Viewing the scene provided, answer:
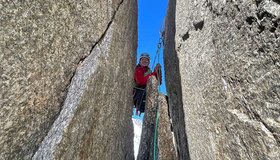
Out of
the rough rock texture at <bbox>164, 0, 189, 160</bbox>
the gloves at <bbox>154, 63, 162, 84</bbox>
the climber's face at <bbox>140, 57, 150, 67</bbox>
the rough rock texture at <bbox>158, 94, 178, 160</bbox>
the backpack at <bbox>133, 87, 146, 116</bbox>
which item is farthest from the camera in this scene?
the climber's face at <bbox>140, 57, 150, 67</bbox>

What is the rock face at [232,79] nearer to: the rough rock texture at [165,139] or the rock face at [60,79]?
the rough rock texture at [165,139]

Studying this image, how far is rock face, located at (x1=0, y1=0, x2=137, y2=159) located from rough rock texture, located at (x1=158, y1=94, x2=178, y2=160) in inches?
77.8

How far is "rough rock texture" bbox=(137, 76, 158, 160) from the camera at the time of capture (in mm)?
9430

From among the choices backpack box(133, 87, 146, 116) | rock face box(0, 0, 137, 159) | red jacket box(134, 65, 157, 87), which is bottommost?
rock face box(0, 0, 137, 159)

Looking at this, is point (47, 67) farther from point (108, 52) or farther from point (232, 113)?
point (232, 113)

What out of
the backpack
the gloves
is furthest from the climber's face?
the backpack

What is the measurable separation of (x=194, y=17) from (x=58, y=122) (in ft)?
14.3

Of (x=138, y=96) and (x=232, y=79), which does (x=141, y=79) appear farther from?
(x=232, y=79)

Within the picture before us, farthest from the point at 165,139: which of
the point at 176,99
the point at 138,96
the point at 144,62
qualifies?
the point at 144,62

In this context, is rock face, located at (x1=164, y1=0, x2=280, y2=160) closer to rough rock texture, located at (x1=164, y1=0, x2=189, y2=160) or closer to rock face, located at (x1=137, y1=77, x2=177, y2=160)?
rough rock texture, located at (x1=164, y1=0, x2=189, y2=160)

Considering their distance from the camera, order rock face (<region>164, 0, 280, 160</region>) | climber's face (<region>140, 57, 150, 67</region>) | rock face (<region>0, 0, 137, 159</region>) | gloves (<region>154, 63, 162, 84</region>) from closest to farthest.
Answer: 1. rock face (<region>164, 0, 280, 160</region>)
2. rock face (<region>0, 0, 137, 159</region>)
3. gloves (<region>154, 63, 162, 84</region>)
4. climber's face (<region>140, 57, 150, 67</region>)

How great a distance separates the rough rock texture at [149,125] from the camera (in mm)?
9430

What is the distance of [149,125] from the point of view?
9672 millimetres

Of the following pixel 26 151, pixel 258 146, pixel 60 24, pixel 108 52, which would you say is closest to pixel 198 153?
pixel 258 146
